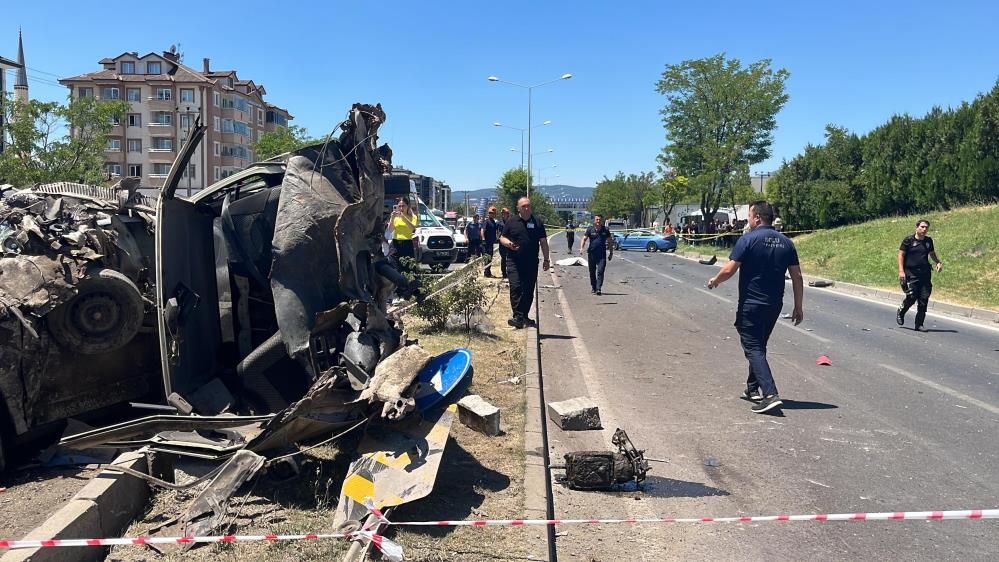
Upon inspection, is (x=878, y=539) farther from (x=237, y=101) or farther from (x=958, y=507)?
(x=237, y=101)

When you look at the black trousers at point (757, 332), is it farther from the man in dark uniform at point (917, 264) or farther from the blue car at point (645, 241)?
the blue car at point (645, 241)

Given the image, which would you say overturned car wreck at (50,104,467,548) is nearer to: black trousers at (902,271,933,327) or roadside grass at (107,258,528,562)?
roadside grass at (107,258,528,562)

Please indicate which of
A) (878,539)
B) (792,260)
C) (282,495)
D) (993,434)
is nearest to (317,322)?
(282,495)

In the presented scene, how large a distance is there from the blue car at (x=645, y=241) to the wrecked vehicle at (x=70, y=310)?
1592 inches

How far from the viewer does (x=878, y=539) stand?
412cm

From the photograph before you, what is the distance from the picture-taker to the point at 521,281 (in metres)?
10.9

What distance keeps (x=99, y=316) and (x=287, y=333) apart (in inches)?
54.8

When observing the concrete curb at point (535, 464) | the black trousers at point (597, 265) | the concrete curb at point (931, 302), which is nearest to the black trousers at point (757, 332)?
the concrete curb at point (535, 464)

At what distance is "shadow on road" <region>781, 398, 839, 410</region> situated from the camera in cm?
704

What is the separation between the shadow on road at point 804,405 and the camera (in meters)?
7.04

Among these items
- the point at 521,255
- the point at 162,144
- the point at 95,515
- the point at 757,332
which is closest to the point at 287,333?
the point at 95,515

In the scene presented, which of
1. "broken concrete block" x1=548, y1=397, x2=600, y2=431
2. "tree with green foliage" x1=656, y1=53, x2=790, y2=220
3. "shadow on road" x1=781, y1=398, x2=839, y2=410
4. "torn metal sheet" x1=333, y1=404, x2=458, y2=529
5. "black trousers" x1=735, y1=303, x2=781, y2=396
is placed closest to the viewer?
"torn metal sheet" x1=333, y1=404, x2=458, y2=529

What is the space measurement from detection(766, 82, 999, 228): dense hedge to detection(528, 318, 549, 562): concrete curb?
25.8m

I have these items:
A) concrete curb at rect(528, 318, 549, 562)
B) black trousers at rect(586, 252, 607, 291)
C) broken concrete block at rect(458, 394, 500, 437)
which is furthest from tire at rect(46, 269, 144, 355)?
black trousers at rect(586, 252, 607, 291)
